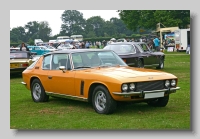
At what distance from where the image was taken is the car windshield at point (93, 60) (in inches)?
348

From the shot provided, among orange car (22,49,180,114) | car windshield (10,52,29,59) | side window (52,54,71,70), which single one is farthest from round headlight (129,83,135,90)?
car windshield (10,52,29,59)

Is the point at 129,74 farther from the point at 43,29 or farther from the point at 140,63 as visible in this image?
the point at 43,29

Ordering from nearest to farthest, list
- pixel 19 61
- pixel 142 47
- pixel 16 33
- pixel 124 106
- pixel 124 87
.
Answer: pixel 124 87 → pixel 124 106 → pixel 19 61 → pixel 142 47 → pixel 16 33

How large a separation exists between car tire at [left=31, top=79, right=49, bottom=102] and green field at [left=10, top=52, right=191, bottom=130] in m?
0.20

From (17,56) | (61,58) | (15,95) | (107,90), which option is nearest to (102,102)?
(107,90)

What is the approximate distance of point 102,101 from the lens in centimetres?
791

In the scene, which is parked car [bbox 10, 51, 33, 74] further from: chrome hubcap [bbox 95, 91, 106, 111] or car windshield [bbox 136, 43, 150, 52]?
chrome hubcap [bbox 95, 91, 106, 111]

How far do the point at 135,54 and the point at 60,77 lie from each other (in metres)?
8.53

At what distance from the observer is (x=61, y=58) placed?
9.35 meters

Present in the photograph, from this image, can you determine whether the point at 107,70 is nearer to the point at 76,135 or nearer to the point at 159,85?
the point at 159,85

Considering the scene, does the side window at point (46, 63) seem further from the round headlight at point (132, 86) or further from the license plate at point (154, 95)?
the license plate at point (154, 95)

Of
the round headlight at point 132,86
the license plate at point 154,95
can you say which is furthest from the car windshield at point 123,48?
the round headlight at point 132,86

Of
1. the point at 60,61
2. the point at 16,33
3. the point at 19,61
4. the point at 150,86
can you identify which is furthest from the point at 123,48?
the point at 16,33

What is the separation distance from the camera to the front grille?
7578 millimetres
